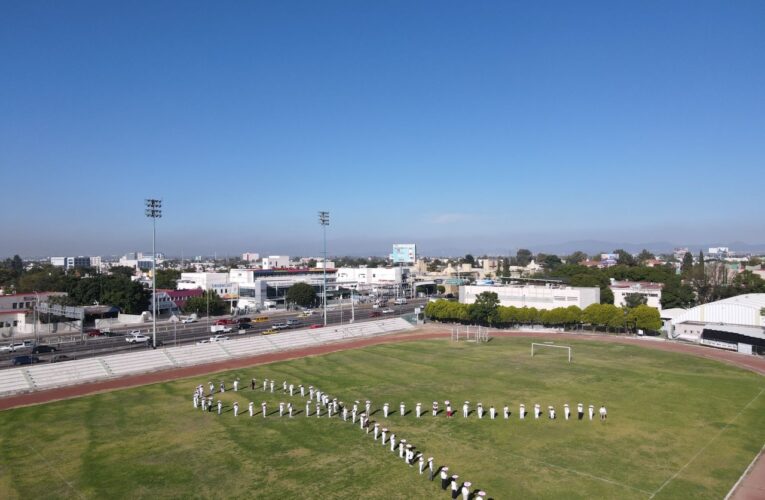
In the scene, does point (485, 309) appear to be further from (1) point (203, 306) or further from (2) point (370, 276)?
(2) point (370, 276)

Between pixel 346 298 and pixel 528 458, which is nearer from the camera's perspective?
pixel 528 458

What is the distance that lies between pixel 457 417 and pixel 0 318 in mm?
Result: 57965

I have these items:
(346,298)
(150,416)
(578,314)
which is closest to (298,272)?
(346,298)

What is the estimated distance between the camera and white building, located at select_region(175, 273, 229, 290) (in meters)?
93.6

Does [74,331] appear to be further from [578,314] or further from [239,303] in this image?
[578,314]

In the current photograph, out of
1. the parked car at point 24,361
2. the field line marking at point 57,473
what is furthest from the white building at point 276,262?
the field line marking at point 57,473

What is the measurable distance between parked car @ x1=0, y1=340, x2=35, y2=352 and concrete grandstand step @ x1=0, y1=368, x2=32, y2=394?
57.7 feet

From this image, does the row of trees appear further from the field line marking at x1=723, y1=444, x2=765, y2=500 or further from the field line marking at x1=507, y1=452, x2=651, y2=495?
the field line marking at x1=507, y1=452, x2=651, y2=495

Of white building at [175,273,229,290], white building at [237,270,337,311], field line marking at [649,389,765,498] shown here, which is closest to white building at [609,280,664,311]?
field line marking at [649,389,765,498]

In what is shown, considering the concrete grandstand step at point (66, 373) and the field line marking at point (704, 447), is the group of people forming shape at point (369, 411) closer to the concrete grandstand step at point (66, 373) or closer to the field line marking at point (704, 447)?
the field line marking at point (704, 447)

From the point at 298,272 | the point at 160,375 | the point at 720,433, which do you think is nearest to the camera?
the point at 720,433

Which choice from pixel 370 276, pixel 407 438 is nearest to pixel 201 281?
pixel 370 276

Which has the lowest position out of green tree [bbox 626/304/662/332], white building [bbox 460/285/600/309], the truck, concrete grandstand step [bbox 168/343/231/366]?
the truck

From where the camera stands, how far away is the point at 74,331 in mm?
57844
